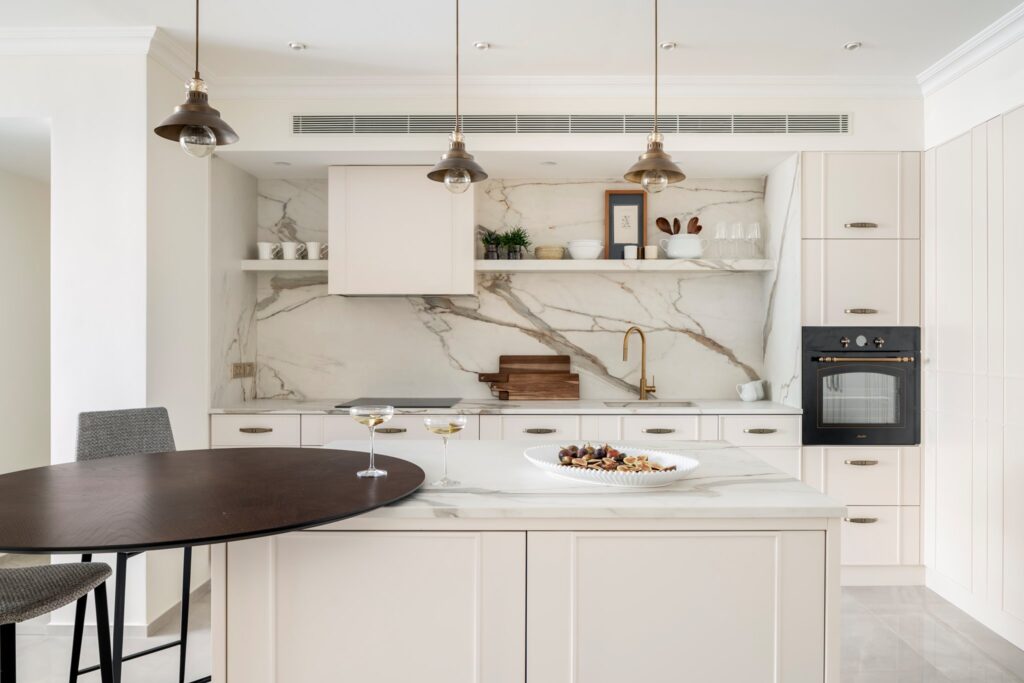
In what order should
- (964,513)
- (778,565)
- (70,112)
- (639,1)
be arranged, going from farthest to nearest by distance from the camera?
(964,513), (70,112), (639,1), (778,565)

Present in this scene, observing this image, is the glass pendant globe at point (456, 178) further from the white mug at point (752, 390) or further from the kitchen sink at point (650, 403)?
the white mug at point (752, 390)

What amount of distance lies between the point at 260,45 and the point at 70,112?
0.87m

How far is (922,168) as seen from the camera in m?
3.65

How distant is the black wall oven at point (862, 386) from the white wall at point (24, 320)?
4.62 metres

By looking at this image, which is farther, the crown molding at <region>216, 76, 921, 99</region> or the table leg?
the crown molding at <region>216, 76, 921, 99</region>

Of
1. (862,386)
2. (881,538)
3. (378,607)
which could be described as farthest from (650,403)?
(378,607)

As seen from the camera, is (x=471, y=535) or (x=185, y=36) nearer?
(x=471, y=535)

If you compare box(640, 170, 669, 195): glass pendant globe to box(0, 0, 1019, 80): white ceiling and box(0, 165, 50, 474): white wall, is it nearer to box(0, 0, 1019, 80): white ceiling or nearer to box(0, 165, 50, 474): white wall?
box(0, 0, 1019, 80): white ceiling

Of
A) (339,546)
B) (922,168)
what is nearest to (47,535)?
(339,546)

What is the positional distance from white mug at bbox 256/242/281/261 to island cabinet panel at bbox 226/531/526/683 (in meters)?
2.68

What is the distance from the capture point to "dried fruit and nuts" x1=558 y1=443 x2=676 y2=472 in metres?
1.90

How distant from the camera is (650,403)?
4.00 m

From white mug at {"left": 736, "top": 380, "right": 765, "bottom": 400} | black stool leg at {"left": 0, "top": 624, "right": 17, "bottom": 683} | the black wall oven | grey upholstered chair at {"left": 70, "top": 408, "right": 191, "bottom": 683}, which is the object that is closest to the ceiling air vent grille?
the black wall oven

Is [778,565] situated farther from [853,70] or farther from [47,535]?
[853,70]
